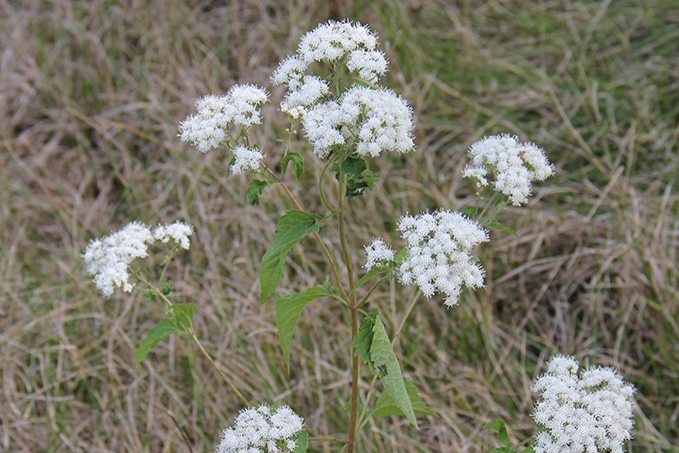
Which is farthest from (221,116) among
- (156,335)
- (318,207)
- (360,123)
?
(318,207)

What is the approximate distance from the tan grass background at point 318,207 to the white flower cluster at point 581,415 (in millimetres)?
1250

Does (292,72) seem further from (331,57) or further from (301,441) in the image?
(301,441)

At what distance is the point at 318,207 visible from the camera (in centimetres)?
451

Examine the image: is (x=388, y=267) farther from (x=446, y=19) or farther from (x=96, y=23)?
(x=96, y=23)

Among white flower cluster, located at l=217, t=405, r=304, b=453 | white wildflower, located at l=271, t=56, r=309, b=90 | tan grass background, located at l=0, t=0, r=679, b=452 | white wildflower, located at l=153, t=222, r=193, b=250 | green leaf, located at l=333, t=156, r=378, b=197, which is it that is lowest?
white flower cluster, located at l=217, t=405, r=304, b=453

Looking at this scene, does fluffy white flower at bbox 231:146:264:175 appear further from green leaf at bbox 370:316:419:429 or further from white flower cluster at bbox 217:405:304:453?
white flower cluster at bbox 217:405:304:453

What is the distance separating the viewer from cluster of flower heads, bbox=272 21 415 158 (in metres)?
1.96

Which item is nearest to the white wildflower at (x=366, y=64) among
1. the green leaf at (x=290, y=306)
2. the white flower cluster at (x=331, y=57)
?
the white flower cluster at (x=331, y=57)

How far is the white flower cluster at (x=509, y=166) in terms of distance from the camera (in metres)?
2.32

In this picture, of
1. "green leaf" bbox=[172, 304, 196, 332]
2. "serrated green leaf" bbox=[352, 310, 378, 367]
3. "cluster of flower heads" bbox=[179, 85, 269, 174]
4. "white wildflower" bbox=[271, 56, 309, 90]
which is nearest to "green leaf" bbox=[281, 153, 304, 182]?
"cluster of flower heads" bbox=[179, 85, 269, 174]

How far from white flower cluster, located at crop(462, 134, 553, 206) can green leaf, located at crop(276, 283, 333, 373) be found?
56 cm

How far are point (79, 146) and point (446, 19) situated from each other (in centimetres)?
231

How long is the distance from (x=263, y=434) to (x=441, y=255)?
0.61 meters

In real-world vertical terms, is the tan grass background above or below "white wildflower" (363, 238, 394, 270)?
above
